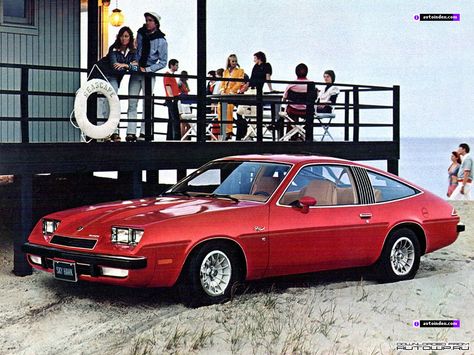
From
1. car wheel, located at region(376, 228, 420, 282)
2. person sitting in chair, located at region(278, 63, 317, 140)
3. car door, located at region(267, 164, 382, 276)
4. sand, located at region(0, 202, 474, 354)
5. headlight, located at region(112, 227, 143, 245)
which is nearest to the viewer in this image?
sand, located at region(0, 202, 474, 354)

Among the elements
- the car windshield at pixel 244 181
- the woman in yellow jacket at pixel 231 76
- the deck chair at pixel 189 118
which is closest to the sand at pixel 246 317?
the car windshield at pixel 244 181

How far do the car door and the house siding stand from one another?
17.5 ft

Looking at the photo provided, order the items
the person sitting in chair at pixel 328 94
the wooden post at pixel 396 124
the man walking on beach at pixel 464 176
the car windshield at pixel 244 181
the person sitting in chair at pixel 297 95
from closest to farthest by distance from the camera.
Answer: the car windshield at pixel 244 181, the person sitting in chair at pixel 297 95, the person sitting in chair at pixel 328 94, the wooden post at pixel 396 124, the man walking on beach at pixel 464 176

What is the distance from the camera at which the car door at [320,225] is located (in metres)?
9.98

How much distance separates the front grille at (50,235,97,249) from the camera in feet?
30.7

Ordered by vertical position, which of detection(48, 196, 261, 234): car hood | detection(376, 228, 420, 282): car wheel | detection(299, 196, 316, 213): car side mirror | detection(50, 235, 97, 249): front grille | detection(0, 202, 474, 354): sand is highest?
detection(299, 196, 316, 213): car side mirror

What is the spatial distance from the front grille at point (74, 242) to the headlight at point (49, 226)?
0.16m

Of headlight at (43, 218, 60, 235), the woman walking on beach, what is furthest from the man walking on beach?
headlight at (43, 218, 60, 235)

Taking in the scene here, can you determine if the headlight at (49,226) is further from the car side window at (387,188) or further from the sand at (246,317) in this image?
the car side window at (387,188)

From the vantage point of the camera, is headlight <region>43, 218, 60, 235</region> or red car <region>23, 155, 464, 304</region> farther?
headlight <region>43, 218, 60, 235</region>

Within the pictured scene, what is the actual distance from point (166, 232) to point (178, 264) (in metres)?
0.31

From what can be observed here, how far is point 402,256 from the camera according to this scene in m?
11.2

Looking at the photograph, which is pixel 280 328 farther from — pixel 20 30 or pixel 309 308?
pixel 20 30

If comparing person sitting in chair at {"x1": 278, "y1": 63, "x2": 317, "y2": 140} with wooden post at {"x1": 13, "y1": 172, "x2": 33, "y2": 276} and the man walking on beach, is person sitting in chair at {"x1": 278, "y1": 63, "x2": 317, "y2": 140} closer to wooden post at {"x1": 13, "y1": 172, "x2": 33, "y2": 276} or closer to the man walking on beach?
wooden post at {"x1": 13, "y1": 172, "x2": 33, "y2": 276}
